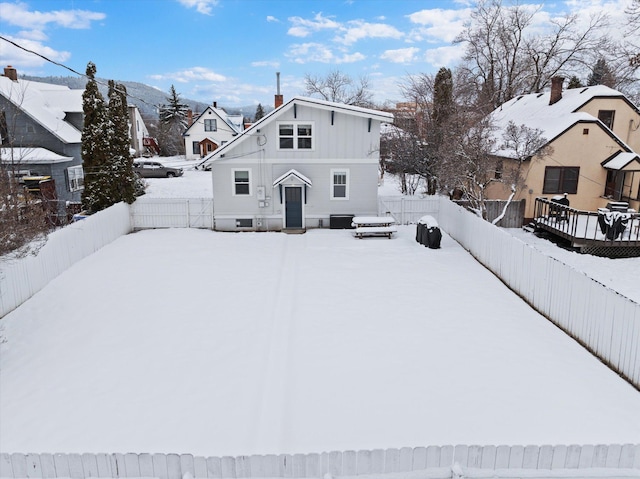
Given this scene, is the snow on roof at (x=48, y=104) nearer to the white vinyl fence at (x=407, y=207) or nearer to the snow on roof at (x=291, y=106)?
the snow on roof at (x=291, y=106)

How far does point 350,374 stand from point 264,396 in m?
1.67

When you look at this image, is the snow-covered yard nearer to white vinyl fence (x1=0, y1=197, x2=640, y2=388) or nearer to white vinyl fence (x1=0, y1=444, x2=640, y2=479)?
white vinyl fence (x1=0, y1=197, x2=640, y2=388)

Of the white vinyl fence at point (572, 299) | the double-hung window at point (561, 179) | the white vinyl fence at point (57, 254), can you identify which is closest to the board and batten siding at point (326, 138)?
the white vinyl fence at point (57, 254)

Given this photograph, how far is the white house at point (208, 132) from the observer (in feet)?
158

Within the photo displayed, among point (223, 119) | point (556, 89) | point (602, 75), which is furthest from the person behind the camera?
point (223, 119)

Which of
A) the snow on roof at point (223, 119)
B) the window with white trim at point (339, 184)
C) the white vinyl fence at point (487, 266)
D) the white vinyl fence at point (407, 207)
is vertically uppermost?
the snow on roof at point (223, 119)

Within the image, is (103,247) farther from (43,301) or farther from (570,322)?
(570,322)

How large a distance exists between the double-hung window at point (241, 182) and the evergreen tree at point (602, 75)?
28.7 metres

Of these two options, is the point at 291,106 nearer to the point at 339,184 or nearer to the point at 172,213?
the point at 339,184

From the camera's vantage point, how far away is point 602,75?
38688 millimetres

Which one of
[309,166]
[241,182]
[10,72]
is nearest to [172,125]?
[10,72]

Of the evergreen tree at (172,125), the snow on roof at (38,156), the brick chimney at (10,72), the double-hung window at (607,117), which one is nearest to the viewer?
the double-hung window at (607,117)

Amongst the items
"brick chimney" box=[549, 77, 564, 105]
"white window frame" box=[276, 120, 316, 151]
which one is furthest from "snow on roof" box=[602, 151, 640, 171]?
"white window frame" box=[276, 120, 316, 151]

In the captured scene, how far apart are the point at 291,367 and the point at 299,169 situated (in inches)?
502
